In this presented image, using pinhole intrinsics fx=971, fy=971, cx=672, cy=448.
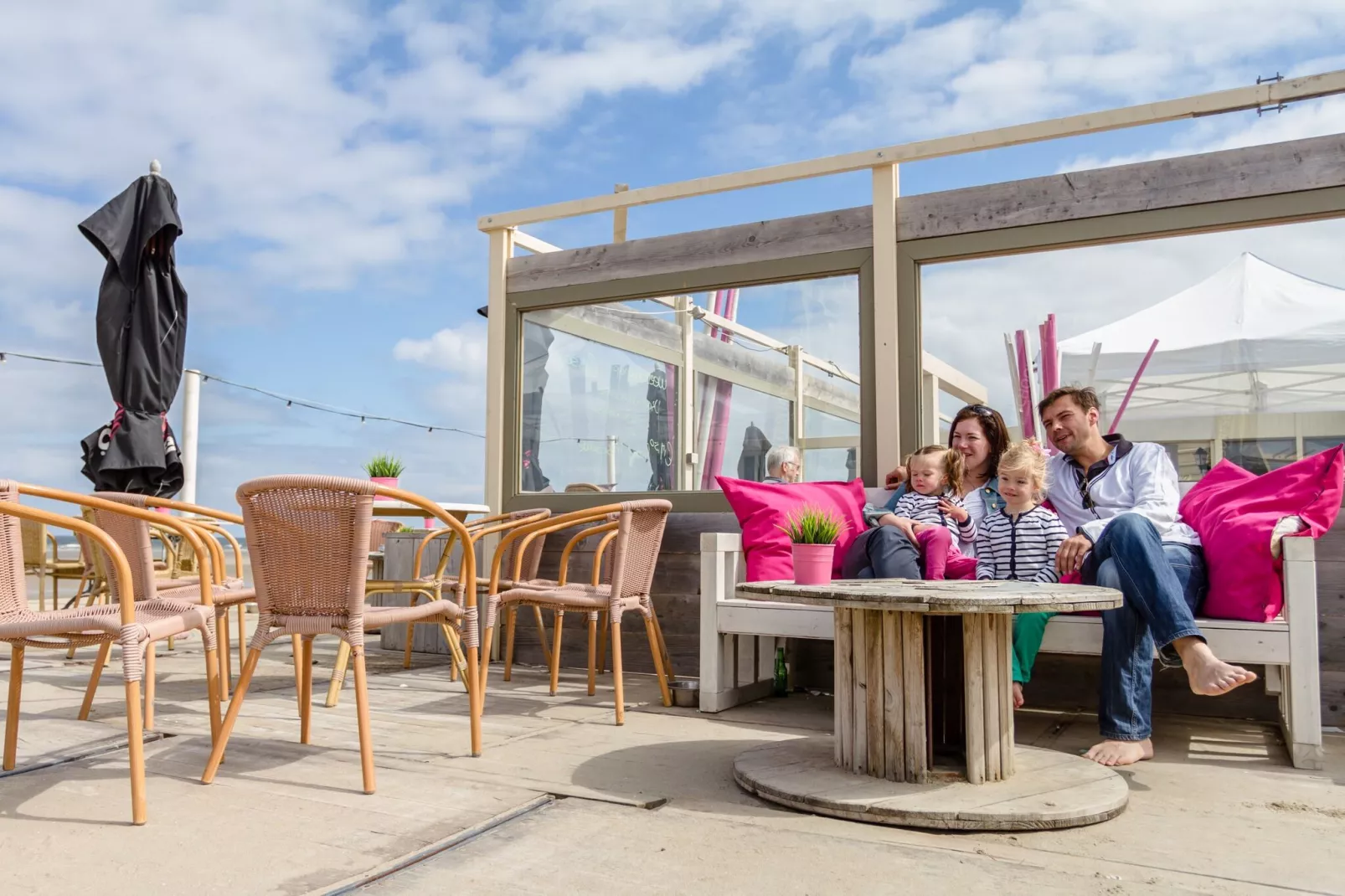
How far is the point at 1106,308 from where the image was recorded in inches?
154

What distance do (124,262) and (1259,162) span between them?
4539 millimetres

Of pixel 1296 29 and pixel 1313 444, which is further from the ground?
pixel 1296 29

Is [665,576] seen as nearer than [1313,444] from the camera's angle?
No

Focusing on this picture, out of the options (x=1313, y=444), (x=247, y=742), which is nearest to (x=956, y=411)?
(x=1313, y=444)

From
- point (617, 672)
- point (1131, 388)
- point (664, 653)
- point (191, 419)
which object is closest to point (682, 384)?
point (664, 653)

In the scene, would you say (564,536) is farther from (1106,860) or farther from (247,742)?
(1106,860)

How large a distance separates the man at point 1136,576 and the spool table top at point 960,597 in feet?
1.42

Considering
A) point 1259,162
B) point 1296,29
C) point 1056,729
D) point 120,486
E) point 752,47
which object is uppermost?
point 752,47

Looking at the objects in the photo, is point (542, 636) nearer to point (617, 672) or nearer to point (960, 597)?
point (617, 672)

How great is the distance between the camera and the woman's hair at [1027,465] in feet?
10.3

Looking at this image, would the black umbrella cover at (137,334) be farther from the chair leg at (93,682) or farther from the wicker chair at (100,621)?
the wicker chair at (100,621)

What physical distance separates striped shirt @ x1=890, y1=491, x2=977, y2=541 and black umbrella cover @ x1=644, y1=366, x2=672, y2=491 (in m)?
1.29

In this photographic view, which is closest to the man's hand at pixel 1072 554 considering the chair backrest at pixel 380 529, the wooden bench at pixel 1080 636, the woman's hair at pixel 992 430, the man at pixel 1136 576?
the man at pixel 1136 576

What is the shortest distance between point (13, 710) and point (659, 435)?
2.86m
